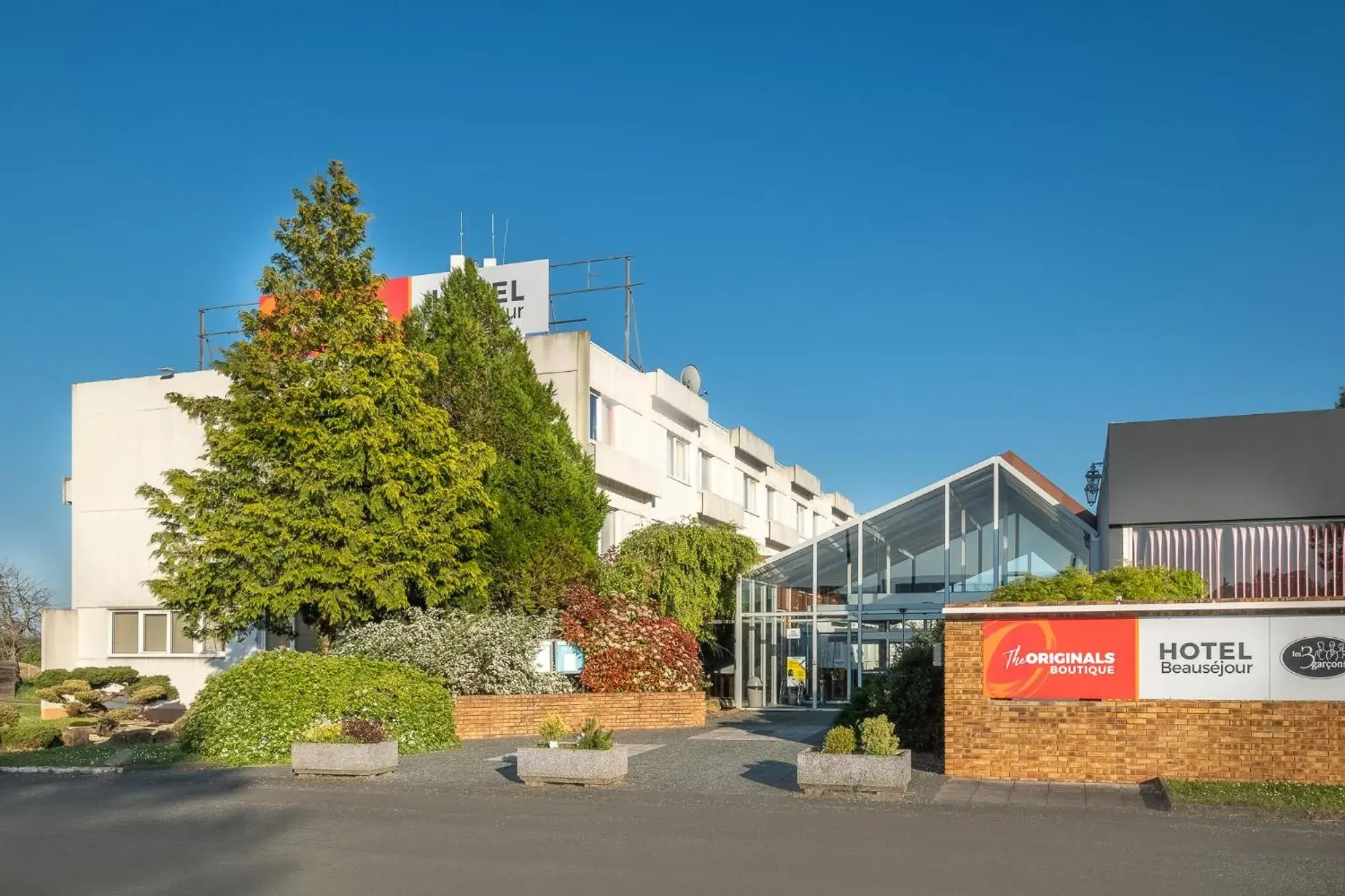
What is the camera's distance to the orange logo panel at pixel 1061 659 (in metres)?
15.9

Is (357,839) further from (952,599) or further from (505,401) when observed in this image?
(952,599)

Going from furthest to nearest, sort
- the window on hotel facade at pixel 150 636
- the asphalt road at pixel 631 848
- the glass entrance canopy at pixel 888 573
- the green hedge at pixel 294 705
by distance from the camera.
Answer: the window on hotel facade at pixel 150 636 → the glass entrance canopy at pixel 888 573 → the green hedge at pixel 294 705 → the asphalt road at pixel 631 848

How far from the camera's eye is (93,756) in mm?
21281

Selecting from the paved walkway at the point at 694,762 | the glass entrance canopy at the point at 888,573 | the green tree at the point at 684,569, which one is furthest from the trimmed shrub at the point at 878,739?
the green tree at the point at 684,569

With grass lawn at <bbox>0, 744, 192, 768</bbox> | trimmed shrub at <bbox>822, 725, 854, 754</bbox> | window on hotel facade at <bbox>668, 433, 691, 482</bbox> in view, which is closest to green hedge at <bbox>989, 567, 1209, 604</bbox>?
trimmed shrub at <bbox>822, 725, 854, 754</bbox>

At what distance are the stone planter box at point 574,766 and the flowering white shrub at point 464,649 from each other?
290 inches

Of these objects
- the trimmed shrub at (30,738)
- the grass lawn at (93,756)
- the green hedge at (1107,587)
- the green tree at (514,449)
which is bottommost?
the trimmed shrub at (30,738)

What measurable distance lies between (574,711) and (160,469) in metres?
17.4

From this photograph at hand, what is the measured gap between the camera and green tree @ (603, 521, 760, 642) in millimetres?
29406

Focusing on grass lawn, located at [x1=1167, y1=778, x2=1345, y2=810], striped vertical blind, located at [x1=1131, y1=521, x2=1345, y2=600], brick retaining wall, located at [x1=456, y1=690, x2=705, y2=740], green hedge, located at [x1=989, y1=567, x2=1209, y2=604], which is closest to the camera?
grass lawn, located at [x1=1167, y1=778, x2=1345, y2=810]

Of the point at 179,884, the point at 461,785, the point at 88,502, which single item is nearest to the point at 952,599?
the point at 461,785

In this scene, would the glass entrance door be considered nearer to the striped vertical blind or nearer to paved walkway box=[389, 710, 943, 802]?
paved walkway box=[389, 710, 943, 802]

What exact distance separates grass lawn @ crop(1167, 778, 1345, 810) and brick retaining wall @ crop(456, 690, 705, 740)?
1146 centimetres

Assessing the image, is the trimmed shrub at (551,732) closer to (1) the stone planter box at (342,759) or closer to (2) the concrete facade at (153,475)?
(1) the stone planter box at (342,759)
